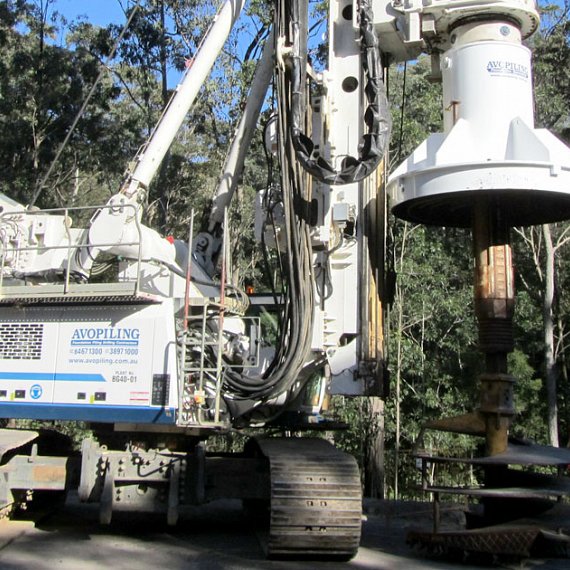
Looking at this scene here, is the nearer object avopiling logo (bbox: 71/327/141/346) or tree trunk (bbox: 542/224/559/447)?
avopiling logo (bbox: 71/327/141/346)

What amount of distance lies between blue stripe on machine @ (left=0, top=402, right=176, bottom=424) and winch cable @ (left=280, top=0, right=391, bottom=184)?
310cm

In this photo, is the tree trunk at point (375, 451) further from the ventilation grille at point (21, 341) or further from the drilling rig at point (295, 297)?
the ventilation grille at point (21, 341)

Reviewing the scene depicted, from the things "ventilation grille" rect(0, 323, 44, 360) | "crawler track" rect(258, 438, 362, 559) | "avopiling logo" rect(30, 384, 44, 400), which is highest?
"ventilation grille" rect(0, 323, 44, 360)

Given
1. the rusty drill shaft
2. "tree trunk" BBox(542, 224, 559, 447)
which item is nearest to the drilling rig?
the rusty drill shaft

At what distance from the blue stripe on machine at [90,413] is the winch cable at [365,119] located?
122 inches

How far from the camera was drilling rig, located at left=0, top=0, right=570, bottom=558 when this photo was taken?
8719 mm

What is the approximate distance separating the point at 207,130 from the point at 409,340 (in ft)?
33.7

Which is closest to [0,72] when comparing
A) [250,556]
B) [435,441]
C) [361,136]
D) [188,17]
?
[188,17]

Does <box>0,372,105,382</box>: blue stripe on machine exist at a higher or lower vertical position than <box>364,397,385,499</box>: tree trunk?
higher

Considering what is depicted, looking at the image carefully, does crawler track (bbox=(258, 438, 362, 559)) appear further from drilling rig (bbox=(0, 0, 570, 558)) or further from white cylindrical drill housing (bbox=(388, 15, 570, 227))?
white cylindrical drill housing (bbox=(388, 15, 570, 227))

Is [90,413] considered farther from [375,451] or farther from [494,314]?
[375,451]

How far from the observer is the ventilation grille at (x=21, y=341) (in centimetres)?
930

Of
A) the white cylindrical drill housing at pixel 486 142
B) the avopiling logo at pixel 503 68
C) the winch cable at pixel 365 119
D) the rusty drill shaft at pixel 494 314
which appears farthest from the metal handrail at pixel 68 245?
the avopiling logo at pixel 503 68

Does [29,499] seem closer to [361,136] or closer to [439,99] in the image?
[361,136]
